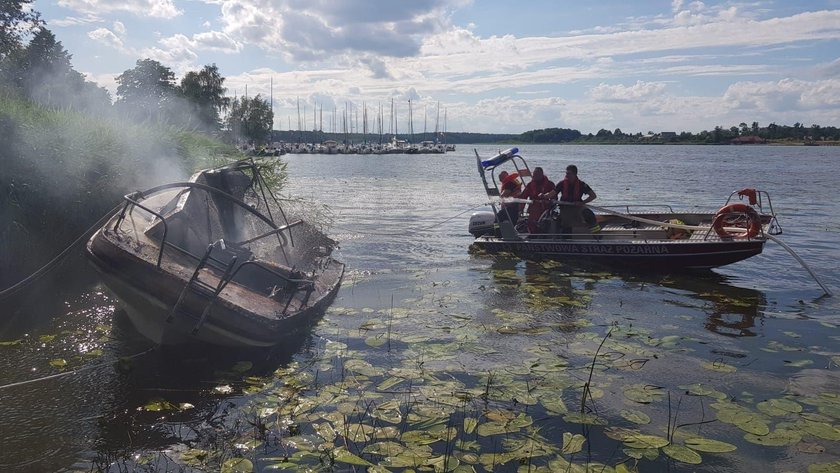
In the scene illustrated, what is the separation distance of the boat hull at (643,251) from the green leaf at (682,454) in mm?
8305

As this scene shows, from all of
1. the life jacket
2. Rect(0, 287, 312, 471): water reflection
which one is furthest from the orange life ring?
Rect(0, 287, 312, 471): water reflection

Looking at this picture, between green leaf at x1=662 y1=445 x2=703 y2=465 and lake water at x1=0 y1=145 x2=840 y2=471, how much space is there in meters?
0.02

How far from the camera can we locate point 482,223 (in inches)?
673

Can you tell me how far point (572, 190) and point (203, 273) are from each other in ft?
31.4

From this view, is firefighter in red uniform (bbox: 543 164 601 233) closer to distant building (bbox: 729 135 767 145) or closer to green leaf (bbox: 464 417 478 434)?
green leaf (bbox: 464 417 478 434)

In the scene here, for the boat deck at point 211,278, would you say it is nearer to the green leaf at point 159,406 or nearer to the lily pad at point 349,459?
the green leaf at point 159,406

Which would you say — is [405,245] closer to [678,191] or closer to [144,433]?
[144,433]

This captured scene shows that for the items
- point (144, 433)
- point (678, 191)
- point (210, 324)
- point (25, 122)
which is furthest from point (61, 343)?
point (678, 191)

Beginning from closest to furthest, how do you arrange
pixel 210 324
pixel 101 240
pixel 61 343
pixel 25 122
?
pixel 210 324
pixel 101 240
pixel 61 343
pixel 25 122

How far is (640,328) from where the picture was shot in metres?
9.60

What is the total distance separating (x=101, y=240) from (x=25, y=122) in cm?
579

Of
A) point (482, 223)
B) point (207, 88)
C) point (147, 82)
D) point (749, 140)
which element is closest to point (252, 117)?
point (207, 88)

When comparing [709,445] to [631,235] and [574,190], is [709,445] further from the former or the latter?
[631,235]

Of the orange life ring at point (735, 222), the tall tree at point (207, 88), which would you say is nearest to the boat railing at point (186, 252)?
the orange life ring at point (735, 222)
